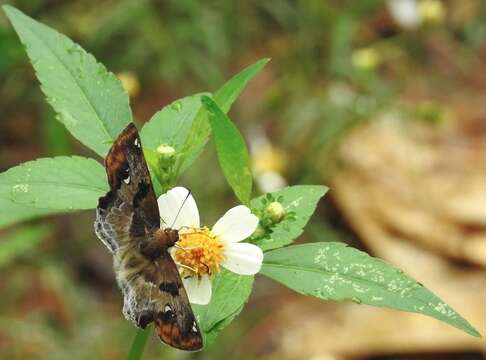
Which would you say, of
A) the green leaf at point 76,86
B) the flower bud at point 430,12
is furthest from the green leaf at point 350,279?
the flower bud at point 430,12

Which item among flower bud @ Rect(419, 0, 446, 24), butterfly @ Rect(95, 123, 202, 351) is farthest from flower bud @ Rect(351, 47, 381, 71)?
butterfly @ Rect(95, 123, 202, 351)

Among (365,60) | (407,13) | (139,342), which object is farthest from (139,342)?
(407,13)

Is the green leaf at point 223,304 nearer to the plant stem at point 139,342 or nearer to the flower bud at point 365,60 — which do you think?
the plant stem at point 139,342

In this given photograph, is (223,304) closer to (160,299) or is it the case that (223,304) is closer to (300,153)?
(160,299)

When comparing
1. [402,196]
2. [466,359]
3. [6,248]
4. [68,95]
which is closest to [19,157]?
[6,248]

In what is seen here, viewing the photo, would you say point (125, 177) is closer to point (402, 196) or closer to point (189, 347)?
point (189, 347)

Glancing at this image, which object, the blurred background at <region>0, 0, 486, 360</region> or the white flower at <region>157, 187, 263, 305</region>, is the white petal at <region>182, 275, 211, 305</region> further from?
the blurred background at <region>0, 0, 486, 360</region>
